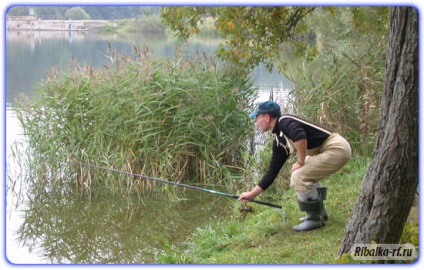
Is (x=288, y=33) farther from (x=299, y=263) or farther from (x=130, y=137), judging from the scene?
(x=299, y=263)

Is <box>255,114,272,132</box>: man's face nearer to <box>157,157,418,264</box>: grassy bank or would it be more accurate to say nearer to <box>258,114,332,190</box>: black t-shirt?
<box>258,114,332,190</box>: black t-shirt

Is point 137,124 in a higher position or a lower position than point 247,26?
lower

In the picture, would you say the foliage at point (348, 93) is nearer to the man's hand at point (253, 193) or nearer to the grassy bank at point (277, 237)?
the grassy bank at point (277, 237)

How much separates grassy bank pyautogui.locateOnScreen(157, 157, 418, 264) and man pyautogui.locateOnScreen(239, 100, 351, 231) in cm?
26

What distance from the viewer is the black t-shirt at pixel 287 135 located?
5133mm

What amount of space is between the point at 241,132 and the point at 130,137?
1.63m

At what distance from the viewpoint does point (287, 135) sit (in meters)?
5.16

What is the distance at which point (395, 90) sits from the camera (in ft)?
13.5

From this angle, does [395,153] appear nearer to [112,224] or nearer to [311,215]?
[311,215]

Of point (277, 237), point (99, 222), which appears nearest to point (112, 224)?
point (99, 222)

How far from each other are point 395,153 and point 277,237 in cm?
169

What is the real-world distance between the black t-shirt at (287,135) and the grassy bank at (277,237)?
521mm

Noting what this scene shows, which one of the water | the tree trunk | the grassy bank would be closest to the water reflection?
the water

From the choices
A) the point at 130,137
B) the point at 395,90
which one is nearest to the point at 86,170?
the point at 130,137
